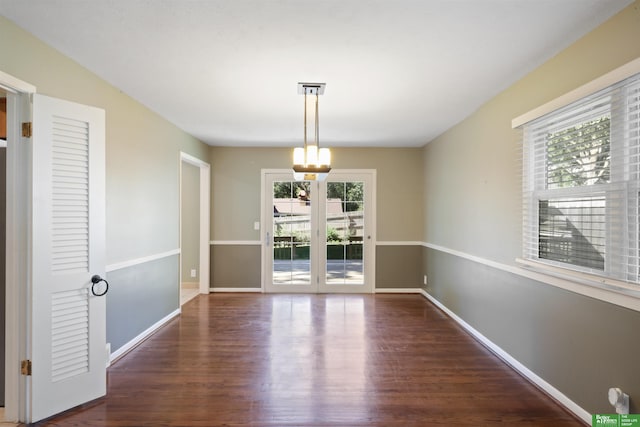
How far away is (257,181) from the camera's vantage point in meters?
5.84

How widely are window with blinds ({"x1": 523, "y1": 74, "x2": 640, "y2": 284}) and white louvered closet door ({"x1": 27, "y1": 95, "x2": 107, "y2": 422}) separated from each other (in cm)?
328

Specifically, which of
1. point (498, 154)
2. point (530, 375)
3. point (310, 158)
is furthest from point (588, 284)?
point (310, 158)

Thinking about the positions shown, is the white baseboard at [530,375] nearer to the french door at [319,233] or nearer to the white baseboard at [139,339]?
the french door at [319,233]

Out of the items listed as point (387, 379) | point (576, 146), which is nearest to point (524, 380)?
point (387, 379)

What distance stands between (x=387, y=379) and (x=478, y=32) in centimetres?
256

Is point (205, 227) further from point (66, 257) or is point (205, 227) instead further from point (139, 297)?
point (66, 257)

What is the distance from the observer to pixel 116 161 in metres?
3.14

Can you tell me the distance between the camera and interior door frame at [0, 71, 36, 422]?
2156mm

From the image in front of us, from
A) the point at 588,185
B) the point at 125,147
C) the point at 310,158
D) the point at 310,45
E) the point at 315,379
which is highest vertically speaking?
the point at 310,45

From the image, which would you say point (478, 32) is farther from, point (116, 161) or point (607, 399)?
point (116, 161)

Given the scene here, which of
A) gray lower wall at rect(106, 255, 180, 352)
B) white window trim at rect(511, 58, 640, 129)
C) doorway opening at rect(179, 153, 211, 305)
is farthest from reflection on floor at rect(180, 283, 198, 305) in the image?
white window trim at rect(511, 58, 640, 129)

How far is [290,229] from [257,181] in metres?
0.98

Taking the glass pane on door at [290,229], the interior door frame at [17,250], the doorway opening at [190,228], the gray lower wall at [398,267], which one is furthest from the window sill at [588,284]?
the doorway opening at [190,228]

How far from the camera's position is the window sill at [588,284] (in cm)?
187
